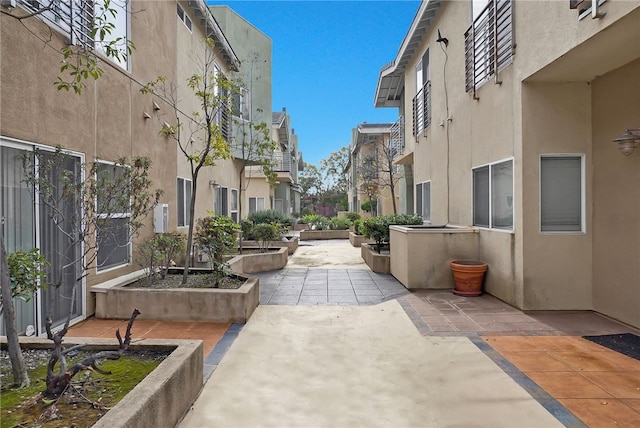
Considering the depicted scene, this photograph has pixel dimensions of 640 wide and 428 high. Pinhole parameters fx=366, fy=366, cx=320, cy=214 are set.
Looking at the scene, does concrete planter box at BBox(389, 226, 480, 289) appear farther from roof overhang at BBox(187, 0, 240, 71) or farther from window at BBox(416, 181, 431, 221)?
roof overhang at BBox(187, 0, 240, 71)

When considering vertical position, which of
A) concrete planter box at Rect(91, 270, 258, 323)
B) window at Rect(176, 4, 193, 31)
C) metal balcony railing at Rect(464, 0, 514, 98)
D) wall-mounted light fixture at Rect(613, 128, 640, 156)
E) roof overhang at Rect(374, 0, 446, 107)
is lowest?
concrete planter box at Rect(91, 270, 258, 323)

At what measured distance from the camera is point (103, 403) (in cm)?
257

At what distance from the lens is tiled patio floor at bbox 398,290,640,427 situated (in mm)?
3256

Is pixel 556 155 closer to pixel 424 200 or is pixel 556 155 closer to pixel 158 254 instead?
pixel 424 200

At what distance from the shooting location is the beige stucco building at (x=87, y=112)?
4223 millimetres

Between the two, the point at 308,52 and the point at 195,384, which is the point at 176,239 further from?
the point at 308,52

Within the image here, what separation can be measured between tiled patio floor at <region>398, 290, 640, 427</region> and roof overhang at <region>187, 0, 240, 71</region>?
30.5 feet

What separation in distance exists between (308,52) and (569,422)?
20.5m

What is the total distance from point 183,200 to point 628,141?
922cm

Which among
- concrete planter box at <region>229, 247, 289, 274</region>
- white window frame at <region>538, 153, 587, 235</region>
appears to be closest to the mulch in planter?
white window frame at <region>538, 153, 587, 235</region>

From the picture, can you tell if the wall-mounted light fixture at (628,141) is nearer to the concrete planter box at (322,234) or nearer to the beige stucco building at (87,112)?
the beige stucco building at (87,112)

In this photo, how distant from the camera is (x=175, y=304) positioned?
5.67 metres

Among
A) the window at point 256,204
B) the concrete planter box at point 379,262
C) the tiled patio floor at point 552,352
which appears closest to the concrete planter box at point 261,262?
the concrete planter box at point 379,262

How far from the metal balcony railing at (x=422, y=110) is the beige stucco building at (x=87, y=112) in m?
6.87
